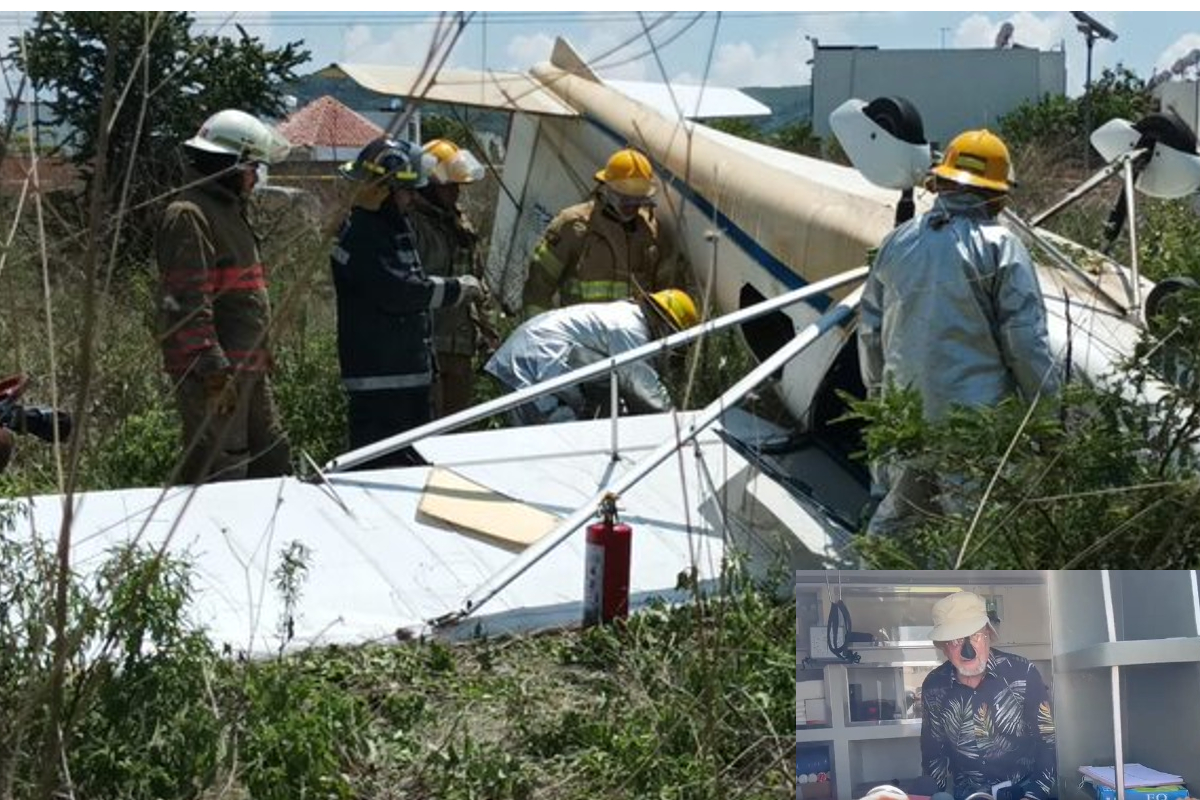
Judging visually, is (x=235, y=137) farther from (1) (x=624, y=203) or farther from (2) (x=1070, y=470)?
(2) (x=1070, y=470)

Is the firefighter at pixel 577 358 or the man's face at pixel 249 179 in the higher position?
the man's face at pixel 249 179

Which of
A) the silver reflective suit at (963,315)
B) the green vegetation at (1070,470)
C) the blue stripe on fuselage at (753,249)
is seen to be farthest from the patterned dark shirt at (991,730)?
the blue stripe on fuselage at (753,249)

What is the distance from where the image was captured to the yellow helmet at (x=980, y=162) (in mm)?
5000

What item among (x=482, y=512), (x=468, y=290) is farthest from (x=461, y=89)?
(x=482, y=512)

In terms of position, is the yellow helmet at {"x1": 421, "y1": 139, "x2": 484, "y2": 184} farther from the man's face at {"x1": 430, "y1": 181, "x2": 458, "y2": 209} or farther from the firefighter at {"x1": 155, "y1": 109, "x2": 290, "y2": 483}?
the firefighter at {"x1": 155, "y1": 109, "x2": 290, "y2": 483}

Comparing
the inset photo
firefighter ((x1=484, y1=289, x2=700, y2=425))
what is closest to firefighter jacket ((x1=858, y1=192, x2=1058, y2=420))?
firefighter ((x1=484, y1=289, x2=700, y2=425))

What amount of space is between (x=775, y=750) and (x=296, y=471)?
366 cm

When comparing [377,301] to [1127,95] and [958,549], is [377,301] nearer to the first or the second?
[958,549]

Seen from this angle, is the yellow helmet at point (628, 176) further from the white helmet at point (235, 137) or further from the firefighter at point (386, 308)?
the white helmet at point (235, 137)

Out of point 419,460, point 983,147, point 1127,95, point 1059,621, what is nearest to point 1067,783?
point 1059,621

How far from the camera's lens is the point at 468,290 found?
23.0ft

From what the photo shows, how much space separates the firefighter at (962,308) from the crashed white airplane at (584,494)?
0.68 feet

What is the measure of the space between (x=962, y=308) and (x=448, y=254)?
11.2 ft

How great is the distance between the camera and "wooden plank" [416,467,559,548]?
17.3ft
